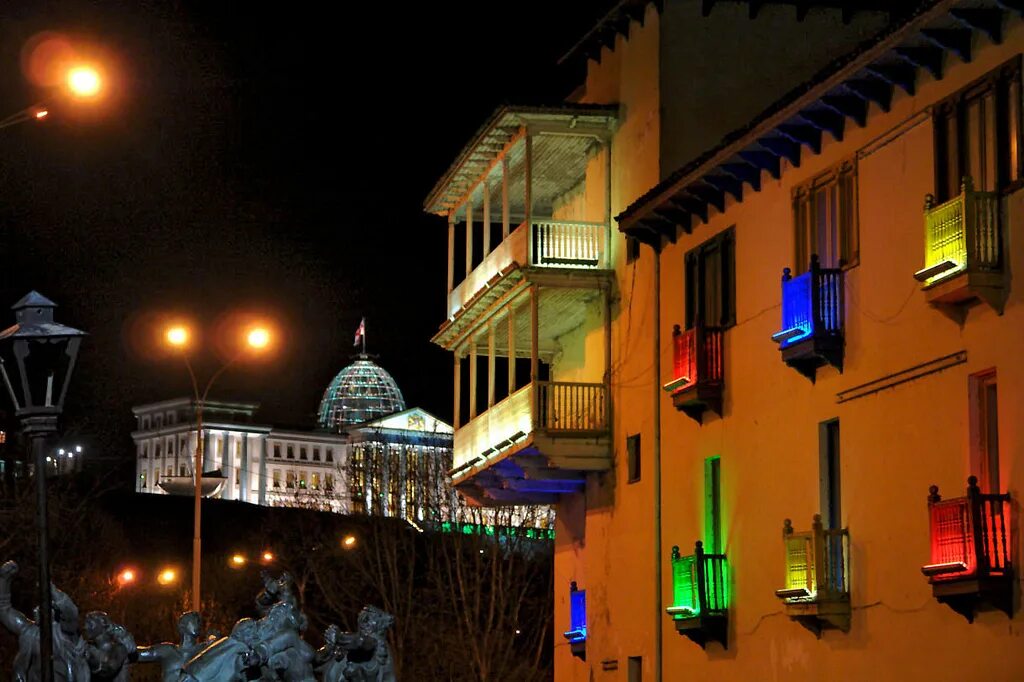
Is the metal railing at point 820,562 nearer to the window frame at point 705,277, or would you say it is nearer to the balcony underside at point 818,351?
the balcony underside at point 818,351

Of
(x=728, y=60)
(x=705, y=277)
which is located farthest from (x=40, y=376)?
(x=728, y=60)

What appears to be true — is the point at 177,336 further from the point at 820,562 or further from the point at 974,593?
the point at 974,593

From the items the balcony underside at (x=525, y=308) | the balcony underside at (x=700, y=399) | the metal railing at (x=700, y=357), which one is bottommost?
the balcony underside at (x=700, y=399)

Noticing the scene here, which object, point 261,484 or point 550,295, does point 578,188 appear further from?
point 261,484

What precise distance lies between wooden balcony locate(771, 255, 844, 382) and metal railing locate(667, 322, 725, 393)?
4.04m

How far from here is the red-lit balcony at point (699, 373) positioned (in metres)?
32.6

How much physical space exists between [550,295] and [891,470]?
14914 millimetres

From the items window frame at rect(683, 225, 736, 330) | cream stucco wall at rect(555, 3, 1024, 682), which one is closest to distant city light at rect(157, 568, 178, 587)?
cream stucco wall at rect(555, 3, 1024, 682)

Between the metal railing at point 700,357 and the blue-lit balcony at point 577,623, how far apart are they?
9.18 m

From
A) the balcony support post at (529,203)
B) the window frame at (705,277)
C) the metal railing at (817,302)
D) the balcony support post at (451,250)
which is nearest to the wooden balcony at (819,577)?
the metal railing at (817,302)

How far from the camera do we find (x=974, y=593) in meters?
22.8

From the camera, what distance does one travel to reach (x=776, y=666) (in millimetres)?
29766

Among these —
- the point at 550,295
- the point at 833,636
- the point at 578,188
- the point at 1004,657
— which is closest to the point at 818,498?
the point at 833,636

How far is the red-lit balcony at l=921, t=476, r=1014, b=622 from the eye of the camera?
2264cm
